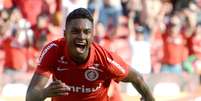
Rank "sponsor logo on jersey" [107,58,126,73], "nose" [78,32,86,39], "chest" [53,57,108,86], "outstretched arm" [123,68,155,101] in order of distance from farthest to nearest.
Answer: "outstretched arm" [123,68,155,101]
"sponsor logo on jersey" [107,58,126,73]
"chest" [53,57,108,86]
"nose" [78,32,86,39]

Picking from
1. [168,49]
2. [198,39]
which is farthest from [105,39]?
[198,39]

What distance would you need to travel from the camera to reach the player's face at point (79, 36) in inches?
195

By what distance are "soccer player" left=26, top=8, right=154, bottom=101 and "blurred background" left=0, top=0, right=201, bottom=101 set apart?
15.6ft

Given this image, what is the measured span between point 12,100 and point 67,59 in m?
5.55

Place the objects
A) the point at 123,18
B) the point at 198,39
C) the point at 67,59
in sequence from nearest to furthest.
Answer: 1. the point at 67,59
2. the point at 123,18
3. the point at 198,39

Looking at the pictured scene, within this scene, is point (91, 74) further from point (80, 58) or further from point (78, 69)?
point (80, 58)

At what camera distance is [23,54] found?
1113 centimetres

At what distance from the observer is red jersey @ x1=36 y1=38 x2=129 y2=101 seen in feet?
17.1

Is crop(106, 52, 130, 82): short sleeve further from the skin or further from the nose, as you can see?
the nose

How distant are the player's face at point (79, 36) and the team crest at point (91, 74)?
215 mm

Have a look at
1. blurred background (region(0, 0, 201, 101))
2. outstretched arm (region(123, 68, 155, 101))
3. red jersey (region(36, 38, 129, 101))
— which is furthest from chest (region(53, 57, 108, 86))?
blurred background (region(0, 0, 201, 101))

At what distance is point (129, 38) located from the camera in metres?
12.0

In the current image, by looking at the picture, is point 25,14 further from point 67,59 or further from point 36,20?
point 67,59

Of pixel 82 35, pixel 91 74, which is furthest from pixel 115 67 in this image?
pixel 82 35
